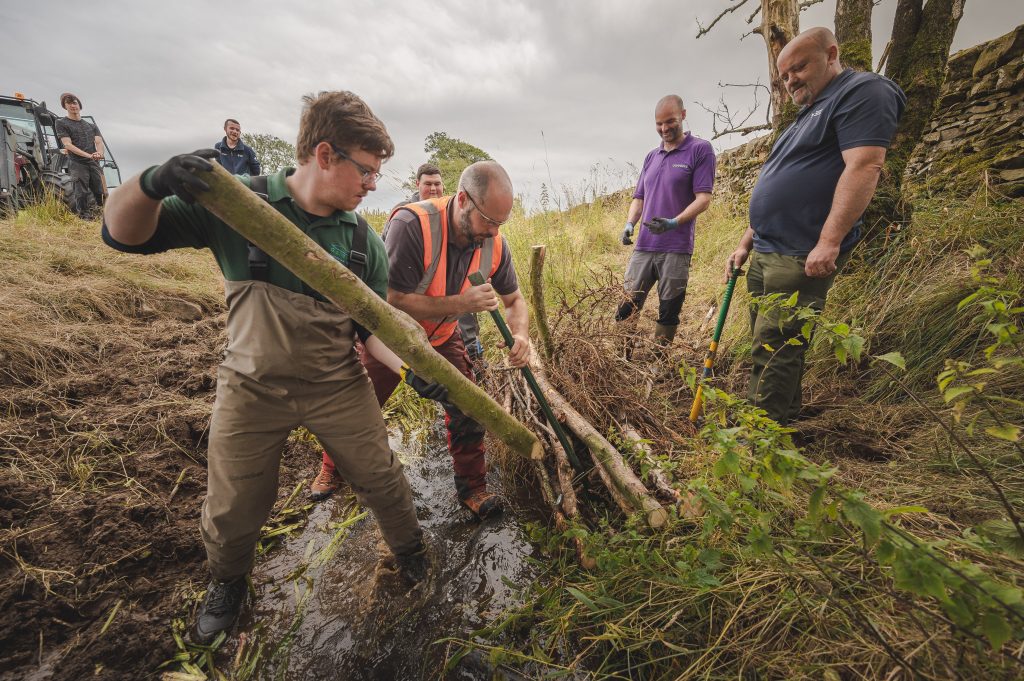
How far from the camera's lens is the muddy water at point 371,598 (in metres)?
1.74

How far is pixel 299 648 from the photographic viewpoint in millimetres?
1802

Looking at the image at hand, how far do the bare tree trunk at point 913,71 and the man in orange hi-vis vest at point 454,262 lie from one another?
339cm

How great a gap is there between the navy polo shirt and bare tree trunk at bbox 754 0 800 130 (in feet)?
5.13

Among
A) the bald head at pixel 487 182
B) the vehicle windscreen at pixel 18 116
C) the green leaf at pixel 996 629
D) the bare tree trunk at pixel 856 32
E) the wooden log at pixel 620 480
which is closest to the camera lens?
the green leaf at pixel 996 629

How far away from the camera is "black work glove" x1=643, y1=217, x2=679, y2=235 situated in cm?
367

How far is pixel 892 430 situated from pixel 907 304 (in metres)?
1.09

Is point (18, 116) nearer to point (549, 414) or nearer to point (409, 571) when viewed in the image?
point (409, 571)

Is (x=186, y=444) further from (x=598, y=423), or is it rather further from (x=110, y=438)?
(x=598, y=423)

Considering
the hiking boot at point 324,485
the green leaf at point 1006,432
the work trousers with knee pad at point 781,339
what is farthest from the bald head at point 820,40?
the hiking boot at point 324,485

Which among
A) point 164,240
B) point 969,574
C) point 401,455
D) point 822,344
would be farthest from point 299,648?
point 822,344

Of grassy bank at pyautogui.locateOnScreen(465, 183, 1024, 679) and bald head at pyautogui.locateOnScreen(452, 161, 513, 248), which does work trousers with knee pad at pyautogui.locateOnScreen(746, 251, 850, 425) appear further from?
bald head at pyautogui.locateOnScreen(452, 161, 513, 248)

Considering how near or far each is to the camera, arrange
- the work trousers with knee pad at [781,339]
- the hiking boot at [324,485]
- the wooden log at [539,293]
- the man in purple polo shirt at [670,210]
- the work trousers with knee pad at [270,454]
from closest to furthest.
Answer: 1. the work trousers with knee pad at [270,454]
2. the work trousers with knee pad at [781,339]
3. the hiking boot at [324,485]
4. the wooden log at [539,293]
5. the man in purple polo shirt at [670,210]

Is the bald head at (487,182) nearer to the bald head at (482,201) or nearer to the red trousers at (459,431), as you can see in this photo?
the bald head at (482,201)

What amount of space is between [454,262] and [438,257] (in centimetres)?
15
